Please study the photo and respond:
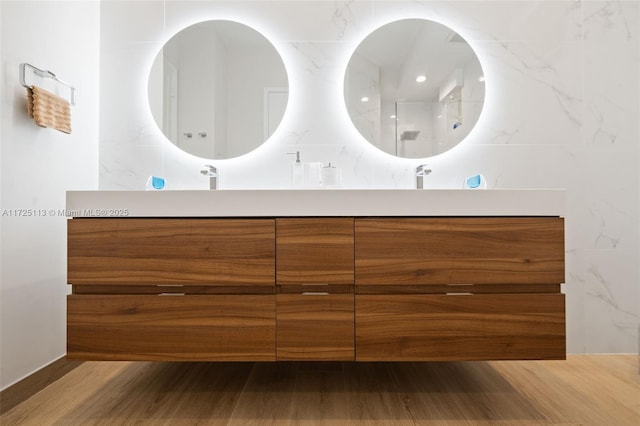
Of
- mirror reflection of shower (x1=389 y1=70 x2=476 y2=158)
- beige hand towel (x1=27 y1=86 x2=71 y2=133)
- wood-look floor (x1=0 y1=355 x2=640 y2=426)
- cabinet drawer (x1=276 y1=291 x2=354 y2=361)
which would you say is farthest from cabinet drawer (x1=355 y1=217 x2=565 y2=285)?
beige hand towel (x1=27 y1=86 x2=71 y2=133)

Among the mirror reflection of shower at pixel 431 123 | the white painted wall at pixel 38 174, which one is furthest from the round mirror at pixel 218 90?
the mirror reflection of shower at pixel 431 123

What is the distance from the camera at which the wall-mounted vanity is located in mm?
1210

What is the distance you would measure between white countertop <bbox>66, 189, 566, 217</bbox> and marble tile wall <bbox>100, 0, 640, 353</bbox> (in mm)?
626

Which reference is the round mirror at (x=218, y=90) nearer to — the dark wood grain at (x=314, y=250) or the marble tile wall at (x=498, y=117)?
the marble tile wall at (x=498, y=117)

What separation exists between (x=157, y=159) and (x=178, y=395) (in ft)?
3.49

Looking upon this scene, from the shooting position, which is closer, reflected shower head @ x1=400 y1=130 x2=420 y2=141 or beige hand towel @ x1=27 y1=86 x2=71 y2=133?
beige hand towel @ x1=27 y1=86 x2=71 y2=133

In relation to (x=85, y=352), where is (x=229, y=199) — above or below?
above

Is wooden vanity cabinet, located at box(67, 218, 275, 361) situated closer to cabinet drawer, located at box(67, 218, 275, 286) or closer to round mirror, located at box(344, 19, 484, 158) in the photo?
cabinet drawer, located at box(67, 218, 275, 286)

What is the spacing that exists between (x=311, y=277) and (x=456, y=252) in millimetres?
467

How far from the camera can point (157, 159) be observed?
1856 mm

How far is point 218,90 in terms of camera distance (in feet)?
6.03

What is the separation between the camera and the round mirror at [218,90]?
6.03ft

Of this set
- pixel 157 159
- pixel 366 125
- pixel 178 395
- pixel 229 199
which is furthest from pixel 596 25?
pixel 178 395

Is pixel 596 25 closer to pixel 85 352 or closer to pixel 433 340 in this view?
pixel 433 340
